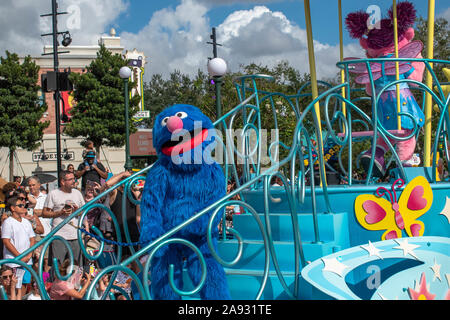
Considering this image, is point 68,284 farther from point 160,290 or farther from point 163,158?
point 163,158

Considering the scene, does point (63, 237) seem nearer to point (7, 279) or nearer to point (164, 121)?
point (7, 279)

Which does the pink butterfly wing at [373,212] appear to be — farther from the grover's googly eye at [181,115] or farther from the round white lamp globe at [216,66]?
the round white lamp globe at [216,66]

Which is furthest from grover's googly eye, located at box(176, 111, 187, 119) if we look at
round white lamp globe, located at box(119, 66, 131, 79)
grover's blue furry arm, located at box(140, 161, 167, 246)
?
round white lamp globe, located at box(119, 66, 131, 79)

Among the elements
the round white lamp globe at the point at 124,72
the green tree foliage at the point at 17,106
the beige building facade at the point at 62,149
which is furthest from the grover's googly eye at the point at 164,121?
the beige building facade at the point at 62,149

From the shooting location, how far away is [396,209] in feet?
11.1

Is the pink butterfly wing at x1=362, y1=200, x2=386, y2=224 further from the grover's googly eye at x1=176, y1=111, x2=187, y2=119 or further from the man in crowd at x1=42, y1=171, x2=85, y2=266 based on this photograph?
the man in crowd at x1=42, y1=171, x2=85, y2=266

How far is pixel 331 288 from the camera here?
255cm

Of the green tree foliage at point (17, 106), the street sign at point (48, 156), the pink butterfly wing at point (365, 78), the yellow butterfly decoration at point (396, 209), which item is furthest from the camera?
the street sign at point (48, 156)

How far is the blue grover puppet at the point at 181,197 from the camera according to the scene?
9.68 feet

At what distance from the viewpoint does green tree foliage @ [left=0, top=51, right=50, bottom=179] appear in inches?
664

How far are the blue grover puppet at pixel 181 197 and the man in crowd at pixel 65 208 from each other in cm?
200

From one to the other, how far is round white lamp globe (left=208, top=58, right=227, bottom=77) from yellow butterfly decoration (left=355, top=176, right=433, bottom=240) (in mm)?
3285

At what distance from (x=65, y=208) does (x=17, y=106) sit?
1333 centimetres
